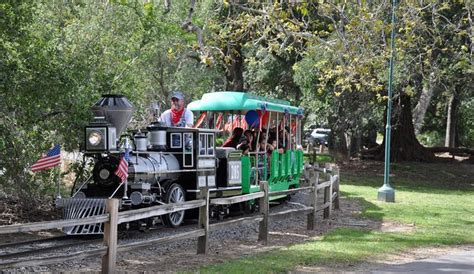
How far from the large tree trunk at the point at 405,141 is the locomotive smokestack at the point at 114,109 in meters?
24.1

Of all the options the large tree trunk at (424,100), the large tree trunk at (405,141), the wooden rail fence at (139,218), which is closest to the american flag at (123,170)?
the wooden rail fence at (139,218)

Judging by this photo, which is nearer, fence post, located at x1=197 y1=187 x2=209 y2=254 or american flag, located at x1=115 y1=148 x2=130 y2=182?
fence post, located at x1=197 y1=187 x2=209 y2=254

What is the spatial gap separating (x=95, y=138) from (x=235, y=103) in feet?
16.4

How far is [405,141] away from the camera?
1497 inches

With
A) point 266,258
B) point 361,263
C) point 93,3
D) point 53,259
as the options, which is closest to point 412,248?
point 361,263

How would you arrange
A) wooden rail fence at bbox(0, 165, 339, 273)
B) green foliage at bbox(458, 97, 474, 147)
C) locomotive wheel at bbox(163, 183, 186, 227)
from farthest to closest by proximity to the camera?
green foliage at bbox(458, 97, 474, 147)
locomotive wheel at bbox(163, 183, 186, 227)
wooden rail fence at bbox(0, 165, 339, 273)

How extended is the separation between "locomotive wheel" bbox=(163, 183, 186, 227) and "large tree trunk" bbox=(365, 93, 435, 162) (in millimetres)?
22856

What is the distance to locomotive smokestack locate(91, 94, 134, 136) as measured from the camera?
14.2m

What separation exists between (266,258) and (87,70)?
676cm

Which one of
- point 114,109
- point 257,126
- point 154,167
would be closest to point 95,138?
point 114,109

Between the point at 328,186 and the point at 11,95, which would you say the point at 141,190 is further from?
the point at 328,186

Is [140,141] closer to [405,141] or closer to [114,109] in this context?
[114,109]

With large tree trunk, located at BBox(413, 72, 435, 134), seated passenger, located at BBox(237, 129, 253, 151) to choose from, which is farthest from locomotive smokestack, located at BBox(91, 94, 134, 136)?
large tree trunk, located at BBox(413, 72, 435, 134)

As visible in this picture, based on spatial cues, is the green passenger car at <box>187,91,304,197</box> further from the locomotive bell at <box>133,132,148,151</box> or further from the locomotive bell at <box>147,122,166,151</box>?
the locomotive bell at <box>133,132,148,151</box>
